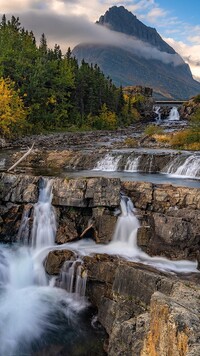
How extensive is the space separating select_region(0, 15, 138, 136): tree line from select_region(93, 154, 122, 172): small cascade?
1799 cm

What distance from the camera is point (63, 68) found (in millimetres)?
73688

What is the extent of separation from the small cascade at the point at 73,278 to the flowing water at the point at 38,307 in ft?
0.14

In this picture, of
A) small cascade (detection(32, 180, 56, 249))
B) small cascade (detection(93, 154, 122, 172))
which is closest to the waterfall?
small cascade (detection(32, 180, 56, 249))

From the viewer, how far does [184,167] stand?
2961 cm

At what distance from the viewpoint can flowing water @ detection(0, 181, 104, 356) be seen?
13570mm

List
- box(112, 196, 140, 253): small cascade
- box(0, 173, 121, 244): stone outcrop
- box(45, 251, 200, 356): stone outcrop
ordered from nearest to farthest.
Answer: box(45, 251, 200, 356): stone outcrop → box(112, 196, 140, 253): small cascade → box(0, 173, 121, 244): stone outcrop


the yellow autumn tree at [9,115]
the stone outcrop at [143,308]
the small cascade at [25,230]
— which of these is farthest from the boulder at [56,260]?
the yellow autumn tree at [9,115]

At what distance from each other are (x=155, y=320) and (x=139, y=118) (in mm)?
95654

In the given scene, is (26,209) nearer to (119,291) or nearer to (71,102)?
(119,291)

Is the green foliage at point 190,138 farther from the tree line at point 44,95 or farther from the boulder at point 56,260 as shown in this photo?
the boulder at point 56,260

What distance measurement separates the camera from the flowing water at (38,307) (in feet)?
44.5

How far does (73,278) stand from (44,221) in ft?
15.0

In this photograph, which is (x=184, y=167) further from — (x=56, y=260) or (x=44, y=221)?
(x=56, y=260)

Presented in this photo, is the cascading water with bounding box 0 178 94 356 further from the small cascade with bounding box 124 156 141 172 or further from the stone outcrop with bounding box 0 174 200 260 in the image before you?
the small cascade with bounding box 124 156 141 172
